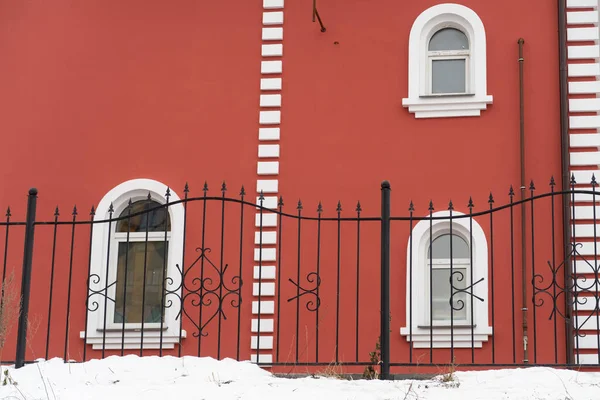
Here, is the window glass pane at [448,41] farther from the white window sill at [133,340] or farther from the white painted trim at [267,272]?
the white window sill at [133,340]

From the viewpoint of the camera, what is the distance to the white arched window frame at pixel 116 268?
12508 millimetres

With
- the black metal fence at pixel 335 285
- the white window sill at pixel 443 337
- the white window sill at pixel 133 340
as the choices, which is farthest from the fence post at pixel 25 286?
the white window sill at pixel 443 337

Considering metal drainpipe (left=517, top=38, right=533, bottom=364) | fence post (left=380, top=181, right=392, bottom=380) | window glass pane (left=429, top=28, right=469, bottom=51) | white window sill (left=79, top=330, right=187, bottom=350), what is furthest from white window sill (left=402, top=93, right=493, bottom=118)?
white window sill (left=79, top=330, right=187, bottom=350)

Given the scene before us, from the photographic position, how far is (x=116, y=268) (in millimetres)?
13039

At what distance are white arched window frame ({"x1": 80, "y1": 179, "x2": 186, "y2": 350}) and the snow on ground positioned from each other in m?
3.03

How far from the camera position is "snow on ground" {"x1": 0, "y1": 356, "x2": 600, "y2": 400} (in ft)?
27.8

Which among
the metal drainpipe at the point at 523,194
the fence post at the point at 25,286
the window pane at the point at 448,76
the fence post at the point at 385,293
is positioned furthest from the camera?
the window pane at the point at 448,76

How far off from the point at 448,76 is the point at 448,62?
17 centimetres

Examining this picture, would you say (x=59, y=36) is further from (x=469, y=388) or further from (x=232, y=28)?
(x=469, y=388)

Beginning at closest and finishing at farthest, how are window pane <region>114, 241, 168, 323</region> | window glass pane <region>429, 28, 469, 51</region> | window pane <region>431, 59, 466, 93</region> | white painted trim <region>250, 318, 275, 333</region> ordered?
1. white painted trim <region>250, 318, 275, 333</region>
2. window pane <region>114, 241, 168, 323</region>
3. window pane <region>431, 59, 466, 93</region>
4. window glass pane <region>429, 28, 469, 51</region>

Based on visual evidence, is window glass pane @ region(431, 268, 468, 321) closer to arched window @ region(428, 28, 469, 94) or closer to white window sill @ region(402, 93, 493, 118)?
white window sill @ region(402, 93, 493, 118)

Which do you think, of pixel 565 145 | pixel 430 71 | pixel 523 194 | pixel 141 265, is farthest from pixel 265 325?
pixel 565 145

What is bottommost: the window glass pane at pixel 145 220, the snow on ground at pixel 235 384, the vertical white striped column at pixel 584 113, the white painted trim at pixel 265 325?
the snow on ground at pixel 235 384

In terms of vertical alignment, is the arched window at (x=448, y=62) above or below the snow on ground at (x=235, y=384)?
above
